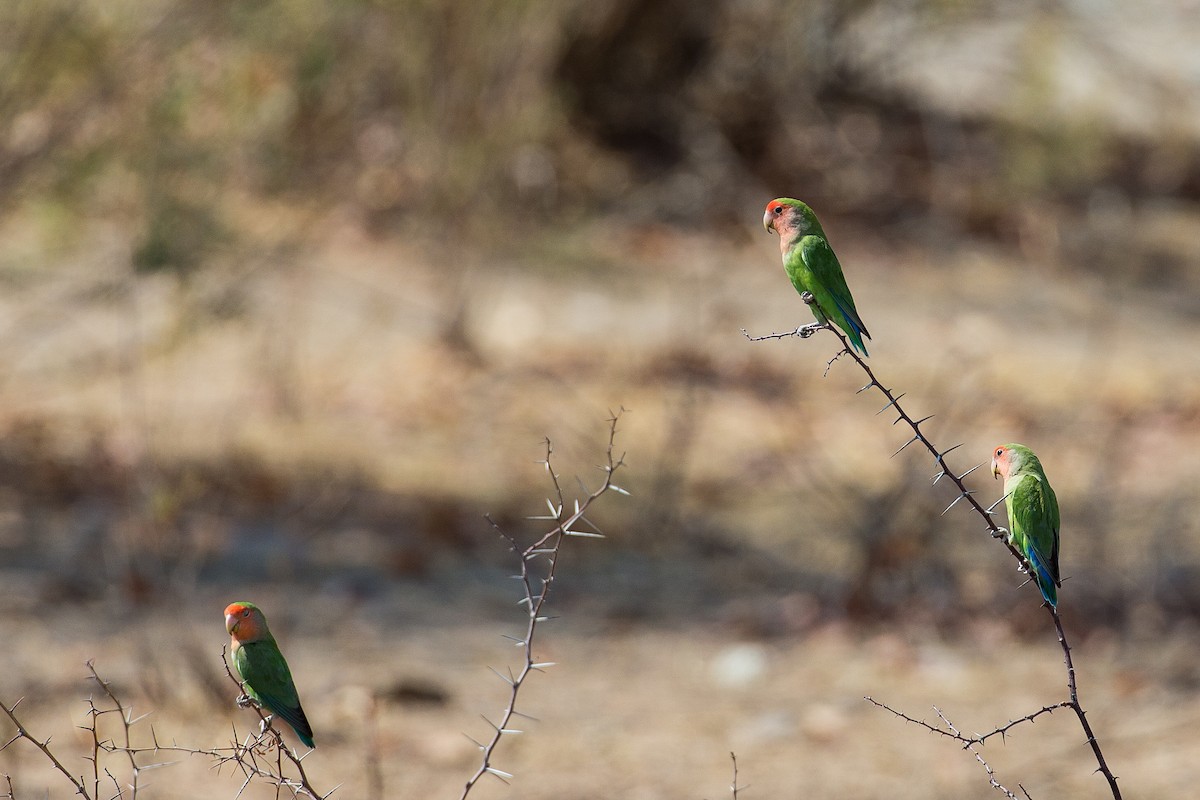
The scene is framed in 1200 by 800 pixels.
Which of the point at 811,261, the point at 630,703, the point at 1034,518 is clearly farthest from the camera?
the point at 630,703

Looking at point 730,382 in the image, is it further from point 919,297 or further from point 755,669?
point 755,669

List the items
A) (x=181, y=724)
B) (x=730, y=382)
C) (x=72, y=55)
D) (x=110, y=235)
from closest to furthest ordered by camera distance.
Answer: (x=181, y=724), (x=72, y=55), (x=110, y=235), (x=730, y=382)

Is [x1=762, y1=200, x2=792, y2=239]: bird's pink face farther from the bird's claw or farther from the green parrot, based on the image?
the bird's claw

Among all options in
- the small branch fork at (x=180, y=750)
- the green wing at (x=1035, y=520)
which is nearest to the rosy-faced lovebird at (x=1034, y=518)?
the green wing at (x=1035, y=520)

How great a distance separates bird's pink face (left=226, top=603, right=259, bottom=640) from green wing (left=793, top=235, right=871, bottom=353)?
3.72 feet

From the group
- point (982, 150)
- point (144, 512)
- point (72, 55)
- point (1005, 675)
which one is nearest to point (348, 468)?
point (144, 512)

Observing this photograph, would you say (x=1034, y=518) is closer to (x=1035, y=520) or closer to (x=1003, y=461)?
(x=1035, y=520)

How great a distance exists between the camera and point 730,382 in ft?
29.1

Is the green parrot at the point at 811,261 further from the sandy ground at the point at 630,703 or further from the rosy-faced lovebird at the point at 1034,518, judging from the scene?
the sandy ground at the point at 630,703

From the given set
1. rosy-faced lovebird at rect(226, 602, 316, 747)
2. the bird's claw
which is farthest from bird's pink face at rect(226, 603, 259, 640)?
the bird's claw

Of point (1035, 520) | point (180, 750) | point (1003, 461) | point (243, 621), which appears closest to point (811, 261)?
point (1003, 461)

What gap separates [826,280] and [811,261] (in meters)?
0.04

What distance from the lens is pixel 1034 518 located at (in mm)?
2396

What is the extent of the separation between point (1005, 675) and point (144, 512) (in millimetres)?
3362
